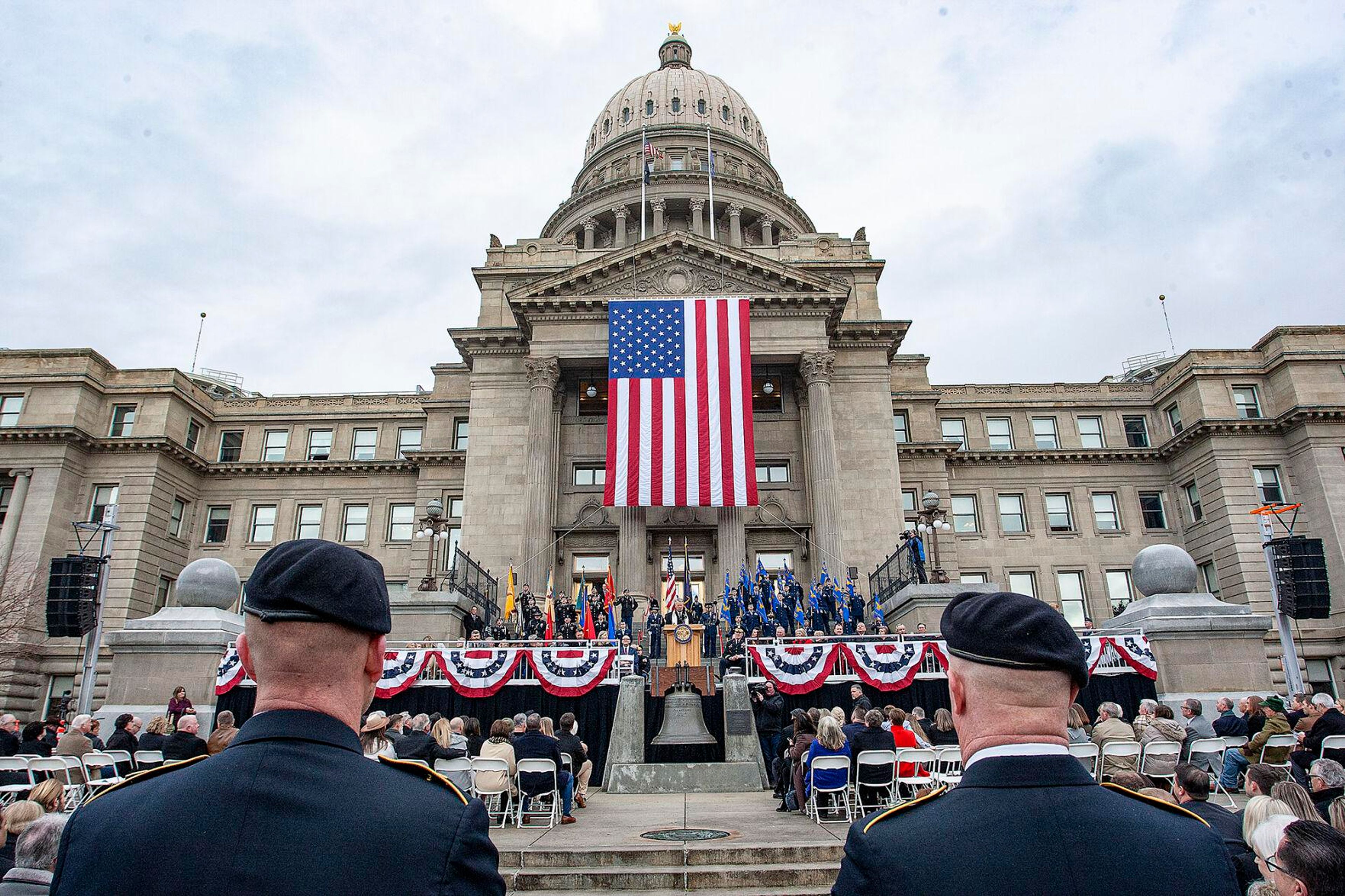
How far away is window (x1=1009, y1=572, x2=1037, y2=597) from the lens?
149 feet

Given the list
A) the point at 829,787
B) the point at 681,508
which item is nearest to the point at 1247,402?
the point at 681,508

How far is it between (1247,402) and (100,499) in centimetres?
5836

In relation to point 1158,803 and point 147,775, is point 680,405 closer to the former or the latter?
point 1158,803

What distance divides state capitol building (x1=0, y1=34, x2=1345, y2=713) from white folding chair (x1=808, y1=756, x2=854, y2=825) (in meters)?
15.7

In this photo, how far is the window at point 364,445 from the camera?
50.8 metres

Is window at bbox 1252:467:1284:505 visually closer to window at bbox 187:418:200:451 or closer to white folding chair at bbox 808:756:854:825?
white folding chair at bbox 808:756:854:825

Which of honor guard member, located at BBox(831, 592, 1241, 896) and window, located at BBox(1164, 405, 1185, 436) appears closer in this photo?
honor guard member, located at BBox(831, 592, 1241, 896)

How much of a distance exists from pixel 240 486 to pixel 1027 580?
43385 millimetres

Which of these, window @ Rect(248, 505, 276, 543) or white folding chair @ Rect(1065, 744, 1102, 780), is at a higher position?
window @ Rect(248, 505, 276, 543)

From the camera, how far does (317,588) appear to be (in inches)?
100.0

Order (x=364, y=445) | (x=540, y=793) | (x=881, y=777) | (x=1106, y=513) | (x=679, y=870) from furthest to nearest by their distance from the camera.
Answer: (x=364, y=445) < (x=1106, y=513) < (x=540, y=793) < (x=881, y=777) < (x=679, y=870)

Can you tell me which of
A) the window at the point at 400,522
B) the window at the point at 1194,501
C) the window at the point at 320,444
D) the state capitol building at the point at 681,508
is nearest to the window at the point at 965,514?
the state capitol building at the point at 681,508

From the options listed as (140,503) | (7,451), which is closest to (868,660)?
(140,503)

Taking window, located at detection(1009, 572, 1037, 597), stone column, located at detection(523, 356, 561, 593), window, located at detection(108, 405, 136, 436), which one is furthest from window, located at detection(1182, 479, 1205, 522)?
window, located at detection(108, 405, 136, 436)
